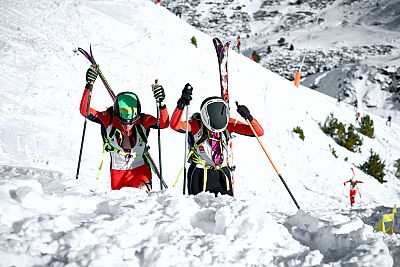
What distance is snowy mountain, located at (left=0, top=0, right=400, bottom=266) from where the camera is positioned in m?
2.03

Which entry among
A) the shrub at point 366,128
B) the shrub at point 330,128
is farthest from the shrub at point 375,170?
the shrub at point 366,128

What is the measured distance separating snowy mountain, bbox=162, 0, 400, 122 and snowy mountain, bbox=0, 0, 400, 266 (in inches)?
658

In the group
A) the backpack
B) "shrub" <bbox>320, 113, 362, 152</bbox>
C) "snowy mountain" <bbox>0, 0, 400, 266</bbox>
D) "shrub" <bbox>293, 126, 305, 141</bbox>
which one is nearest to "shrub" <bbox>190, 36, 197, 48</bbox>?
"snowy mountain" <bbox>0, 0, 400, 266</bbox>

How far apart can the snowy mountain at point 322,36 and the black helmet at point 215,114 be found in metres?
25.8

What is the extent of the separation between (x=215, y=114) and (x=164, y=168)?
444 cm

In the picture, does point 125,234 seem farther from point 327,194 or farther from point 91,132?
point 327,194

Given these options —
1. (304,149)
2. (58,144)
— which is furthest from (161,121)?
(304,149)

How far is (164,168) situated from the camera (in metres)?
8.25

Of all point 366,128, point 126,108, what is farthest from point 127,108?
point 366,128

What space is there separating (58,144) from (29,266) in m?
5.85

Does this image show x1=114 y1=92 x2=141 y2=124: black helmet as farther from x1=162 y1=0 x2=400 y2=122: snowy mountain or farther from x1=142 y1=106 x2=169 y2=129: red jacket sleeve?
x1=162 y1=0 x2=400 y2=122: snowy mountain

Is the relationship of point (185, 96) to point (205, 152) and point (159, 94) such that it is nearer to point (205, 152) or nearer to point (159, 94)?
point (159, 94)

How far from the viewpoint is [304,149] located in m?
12.3

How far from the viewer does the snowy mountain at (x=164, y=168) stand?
79.9 inches
